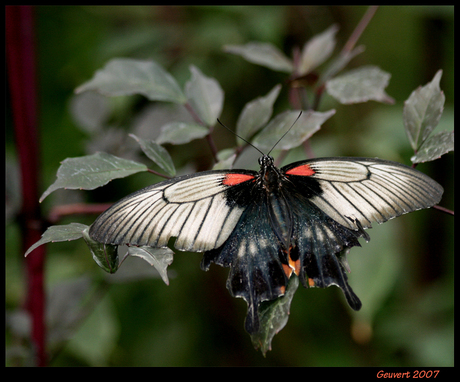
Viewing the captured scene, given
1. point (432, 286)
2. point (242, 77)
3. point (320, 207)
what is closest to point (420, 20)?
point (242, 77)

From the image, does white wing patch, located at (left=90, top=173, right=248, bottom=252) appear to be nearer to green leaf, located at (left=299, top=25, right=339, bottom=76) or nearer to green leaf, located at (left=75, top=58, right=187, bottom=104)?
green leaf, located at (left=75, top=58, right=187, bottom=104)

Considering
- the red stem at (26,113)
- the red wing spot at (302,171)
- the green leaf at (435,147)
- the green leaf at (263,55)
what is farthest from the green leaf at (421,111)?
the red stem at (26,113)

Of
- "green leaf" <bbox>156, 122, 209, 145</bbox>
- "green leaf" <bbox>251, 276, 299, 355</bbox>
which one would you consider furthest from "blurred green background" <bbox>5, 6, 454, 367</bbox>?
"green leaf" <bbox>251, 276, 299, 355</bbox>

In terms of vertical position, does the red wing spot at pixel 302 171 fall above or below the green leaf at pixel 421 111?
below

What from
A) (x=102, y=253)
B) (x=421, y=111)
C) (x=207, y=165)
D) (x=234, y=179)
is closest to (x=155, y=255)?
(x=102, y=253)

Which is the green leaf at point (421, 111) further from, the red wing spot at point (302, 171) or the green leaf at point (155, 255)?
the green leaf at point (155, 255)

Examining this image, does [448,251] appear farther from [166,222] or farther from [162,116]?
[166,222]

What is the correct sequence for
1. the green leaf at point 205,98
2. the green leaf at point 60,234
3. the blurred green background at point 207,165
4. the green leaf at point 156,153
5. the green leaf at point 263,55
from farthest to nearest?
the blurred green background at point 207,165 → the green leaf at point 263,55 → the green leaf at point 205,98 → the green leaf at point 156,153 → the green leaf at point 60,234
